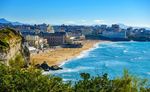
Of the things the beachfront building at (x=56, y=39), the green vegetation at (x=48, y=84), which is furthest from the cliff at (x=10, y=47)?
the beachfront building at (x=56, y=39)

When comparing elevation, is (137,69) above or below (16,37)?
below

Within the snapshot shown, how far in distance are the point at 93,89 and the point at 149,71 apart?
240ft

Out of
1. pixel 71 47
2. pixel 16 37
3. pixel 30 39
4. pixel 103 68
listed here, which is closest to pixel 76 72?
pixel 103 68

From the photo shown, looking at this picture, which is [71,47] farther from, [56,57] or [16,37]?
[16,37]

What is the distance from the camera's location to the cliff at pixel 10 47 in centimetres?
5720

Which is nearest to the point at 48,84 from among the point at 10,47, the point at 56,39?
the point at 10,47

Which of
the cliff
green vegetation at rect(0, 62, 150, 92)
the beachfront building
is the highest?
green vegetation at rect(0, 62, 150, 92)

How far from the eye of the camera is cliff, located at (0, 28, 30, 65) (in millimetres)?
57200

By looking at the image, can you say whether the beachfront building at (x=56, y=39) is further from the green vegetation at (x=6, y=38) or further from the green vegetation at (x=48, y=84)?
the green vegetation at (x=48, y=84)

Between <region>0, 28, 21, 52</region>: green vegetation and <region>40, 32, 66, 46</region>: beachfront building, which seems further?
<region>40, 32, 66, 46</region>: beachfront building

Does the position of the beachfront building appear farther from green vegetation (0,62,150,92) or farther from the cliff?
green vegetation (0,62,150,92)

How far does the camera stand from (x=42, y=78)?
26312 mm

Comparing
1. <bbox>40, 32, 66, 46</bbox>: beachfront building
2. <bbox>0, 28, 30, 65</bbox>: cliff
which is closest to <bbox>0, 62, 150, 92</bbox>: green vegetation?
<bbox>0, 28, 30, 65</bbox>: cliff

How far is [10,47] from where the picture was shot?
62.2 meters
